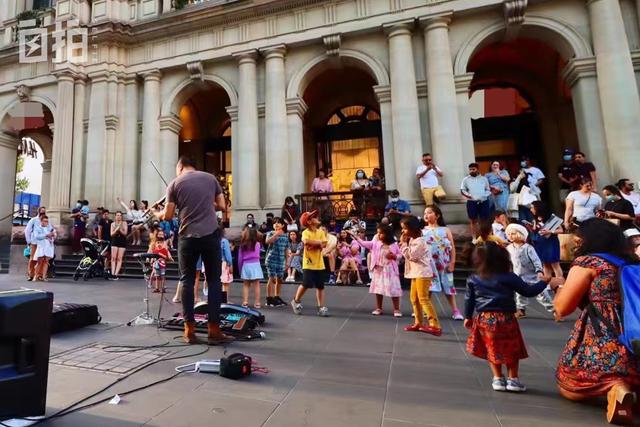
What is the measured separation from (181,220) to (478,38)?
12439 millimetres

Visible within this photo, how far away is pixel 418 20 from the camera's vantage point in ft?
41.5

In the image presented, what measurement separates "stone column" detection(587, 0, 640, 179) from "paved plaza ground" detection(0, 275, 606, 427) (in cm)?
840

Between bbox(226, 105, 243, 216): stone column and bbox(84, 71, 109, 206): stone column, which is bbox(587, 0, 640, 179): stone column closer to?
bbox(226, 105, 243, 216): stone column

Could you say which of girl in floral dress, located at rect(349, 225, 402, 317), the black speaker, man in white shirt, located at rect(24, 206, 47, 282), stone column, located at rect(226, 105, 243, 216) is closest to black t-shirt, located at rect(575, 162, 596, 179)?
girl in floral dress, located at rect(349, 225, 402, 317)

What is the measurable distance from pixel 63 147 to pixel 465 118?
16.4 m

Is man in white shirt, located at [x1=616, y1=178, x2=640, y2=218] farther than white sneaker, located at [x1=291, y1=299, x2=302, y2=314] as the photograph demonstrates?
Yes

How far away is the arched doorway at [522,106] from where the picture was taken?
1463cm

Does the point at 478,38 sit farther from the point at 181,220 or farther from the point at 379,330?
the point at 181,220

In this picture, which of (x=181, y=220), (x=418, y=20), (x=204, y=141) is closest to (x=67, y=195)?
(x=204, y=141)

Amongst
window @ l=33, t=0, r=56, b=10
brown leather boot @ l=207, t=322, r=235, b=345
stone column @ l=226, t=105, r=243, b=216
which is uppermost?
window @ l=33, t=0, r=56, b=10

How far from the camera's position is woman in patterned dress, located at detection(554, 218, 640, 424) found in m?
2.51

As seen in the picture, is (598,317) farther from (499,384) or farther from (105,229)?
(105,229)

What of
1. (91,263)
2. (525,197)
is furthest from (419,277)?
(91,263)

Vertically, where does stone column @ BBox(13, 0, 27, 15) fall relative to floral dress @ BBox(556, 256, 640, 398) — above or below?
above
